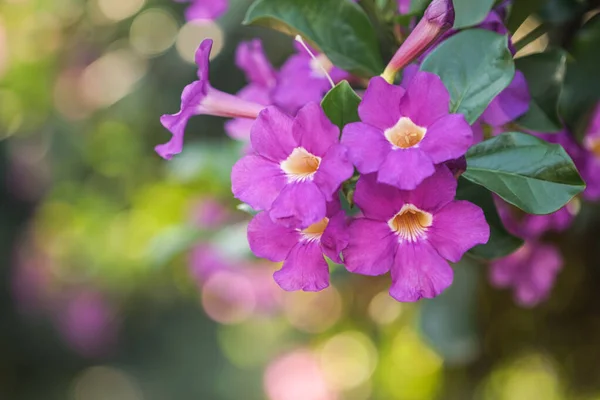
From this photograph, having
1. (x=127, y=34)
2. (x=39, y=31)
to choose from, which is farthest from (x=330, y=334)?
(x=39, y=31)

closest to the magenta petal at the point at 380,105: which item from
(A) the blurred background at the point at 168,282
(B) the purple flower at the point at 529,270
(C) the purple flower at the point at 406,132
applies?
(C) the purple flower at the point at 406,132

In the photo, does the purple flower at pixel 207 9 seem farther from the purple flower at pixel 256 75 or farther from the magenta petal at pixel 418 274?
the magenta petal at pixel 418 274

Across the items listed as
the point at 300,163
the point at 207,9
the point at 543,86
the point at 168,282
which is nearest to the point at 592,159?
the point at 543,86

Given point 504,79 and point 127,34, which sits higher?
point 504,79

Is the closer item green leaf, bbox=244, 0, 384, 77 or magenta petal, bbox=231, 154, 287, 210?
magenta petal, bbox=231, 154, 287, 210

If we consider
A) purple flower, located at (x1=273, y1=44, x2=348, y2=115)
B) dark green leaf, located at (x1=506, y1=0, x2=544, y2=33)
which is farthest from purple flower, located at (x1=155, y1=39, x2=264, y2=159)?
dark green leaf, located at (x1=506, y1=0, x2=544, y2=33)

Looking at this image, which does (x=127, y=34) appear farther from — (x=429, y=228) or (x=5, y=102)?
(x=429, y=228)

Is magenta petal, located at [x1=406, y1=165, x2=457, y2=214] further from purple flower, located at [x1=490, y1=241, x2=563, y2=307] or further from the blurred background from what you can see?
the blurred background
